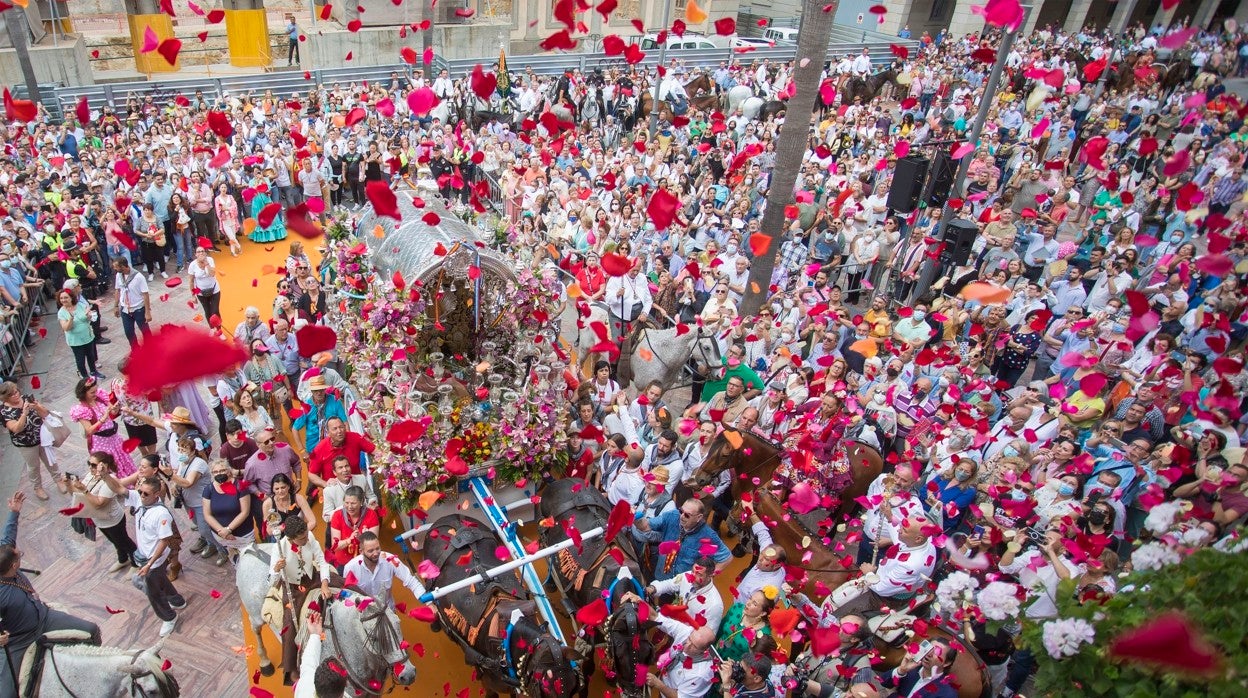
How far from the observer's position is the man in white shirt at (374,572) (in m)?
5.98

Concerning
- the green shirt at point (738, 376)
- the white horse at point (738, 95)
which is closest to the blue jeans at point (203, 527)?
the green shirt at point (738, 376)

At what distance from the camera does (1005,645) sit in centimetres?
599

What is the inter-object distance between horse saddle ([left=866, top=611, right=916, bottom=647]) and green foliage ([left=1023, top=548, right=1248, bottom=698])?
113 cm

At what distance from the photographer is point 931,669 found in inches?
197

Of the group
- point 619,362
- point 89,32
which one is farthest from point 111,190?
point 89,32

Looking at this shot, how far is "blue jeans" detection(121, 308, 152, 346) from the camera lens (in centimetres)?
1050

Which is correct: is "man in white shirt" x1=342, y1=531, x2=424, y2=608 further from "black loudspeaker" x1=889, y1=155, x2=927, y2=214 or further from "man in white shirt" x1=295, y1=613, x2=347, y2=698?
"black loudspeaker" x1=889, y1=155, x2=927, y2=214

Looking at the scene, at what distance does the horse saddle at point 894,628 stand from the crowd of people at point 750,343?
0.16m

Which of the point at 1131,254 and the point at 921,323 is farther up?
the point at 1131,254

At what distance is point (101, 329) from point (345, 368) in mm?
5207

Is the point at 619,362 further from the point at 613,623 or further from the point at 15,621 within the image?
the point at 15,621

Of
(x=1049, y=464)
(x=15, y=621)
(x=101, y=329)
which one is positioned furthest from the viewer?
(x=101, y=329)

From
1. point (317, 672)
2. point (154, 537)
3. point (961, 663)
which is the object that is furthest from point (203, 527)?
point (961, 663)

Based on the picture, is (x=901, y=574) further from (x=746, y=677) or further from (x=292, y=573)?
(x=292, y=573)
